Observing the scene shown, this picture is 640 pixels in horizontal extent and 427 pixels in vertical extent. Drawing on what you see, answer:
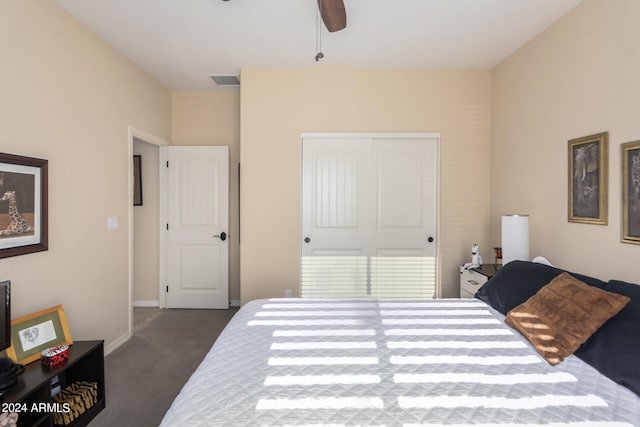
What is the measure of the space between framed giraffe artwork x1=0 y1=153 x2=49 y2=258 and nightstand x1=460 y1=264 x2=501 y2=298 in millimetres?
3346

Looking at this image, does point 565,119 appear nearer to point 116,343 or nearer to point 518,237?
point 518,237

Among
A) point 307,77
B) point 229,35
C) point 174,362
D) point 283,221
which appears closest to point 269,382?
point 174,362

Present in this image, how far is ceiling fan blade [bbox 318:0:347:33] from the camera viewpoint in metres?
1.72

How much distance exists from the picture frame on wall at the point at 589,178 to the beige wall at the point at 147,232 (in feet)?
14.0

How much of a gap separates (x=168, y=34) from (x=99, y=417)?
291cm

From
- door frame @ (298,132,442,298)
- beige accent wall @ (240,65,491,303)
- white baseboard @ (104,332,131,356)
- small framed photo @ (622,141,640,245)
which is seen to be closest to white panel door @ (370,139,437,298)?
door frame @ (298,132,442,298)

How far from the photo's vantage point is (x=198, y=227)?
421 cm

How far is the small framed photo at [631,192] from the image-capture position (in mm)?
1969

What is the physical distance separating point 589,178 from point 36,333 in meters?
3.75

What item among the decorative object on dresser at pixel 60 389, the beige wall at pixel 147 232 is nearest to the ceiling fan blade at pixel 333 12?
the decorative object on dresser at pixel 60 389

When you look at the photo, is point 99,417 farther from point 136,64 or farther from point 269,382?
point 136,64

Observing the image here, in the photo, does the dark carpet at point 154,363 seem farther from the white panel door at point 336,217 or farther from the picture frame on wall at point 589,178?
the picture frame on wall at point 589,178

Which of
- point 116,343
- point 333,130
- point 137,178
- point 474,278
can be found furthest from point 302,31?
point 116,343

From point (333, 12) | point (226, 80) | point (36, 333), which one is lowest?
point (36, 333)
